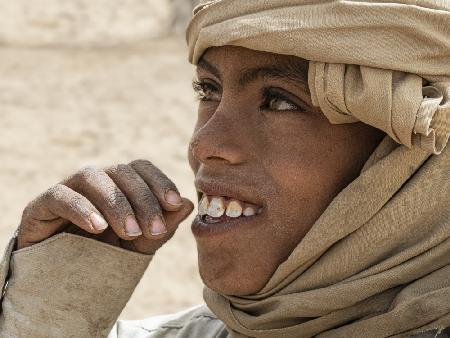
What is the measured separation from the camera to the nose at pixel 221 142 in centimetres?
267

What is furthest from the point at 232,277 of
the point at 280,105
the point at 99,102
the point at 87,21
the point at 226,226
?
the point at 87,21

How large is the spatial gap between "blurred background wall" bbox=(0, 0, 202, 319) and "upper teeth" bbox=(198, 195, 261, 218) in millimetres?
4173

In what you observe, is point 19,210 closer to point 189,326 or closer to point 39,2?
point 189,326

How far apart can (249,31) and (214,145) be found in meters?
0.32

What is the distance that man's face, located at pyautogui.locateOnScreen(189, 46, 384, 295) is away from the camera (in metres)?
2.67

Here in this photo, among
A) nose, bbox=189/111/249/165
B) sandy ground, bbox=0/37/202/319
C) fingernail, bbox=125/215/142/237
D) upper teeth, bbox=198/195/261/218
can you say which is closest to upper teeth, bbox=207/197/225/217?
upper teeth, bbox=198/195/261/218

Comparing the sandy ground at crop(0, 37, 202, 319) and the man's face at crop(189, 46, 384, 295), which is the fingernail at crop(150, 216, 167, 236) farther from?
the sandy ground at crop(0, 37, 202, 319)

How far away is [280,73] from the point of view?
2688mm

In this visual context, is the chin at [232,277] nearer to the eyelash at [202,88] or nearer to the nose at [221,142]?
the nose at [221,142]

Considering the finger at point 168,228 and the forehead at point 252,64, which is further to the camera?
the finger at point 168,228

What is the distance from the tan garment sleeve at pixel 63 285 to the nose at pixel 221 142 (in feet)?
1.70

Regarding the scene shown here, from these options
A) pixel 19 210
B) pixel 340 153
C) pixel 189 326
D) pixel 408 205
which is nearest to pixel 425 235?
pixel 408 205

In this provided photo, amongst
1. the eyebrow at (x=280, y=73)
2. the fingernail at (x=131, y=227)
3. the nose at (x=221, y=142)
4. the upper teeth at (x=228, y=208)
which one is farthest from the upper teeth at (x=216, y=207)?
the eyebrow at (x=280, y=73)

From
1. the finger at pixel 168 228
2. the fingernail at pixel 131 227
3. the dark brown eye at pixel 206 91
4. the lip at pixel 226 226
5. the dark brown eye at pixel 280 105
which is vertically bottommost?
the lip at pixel 226 226
